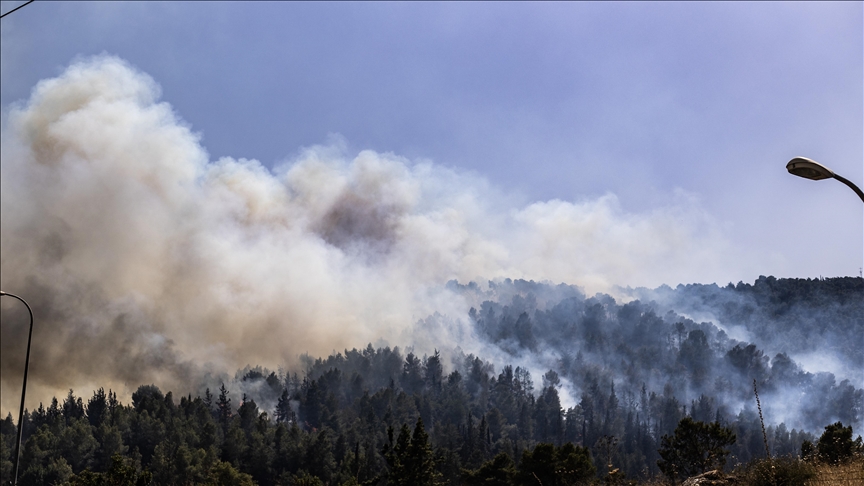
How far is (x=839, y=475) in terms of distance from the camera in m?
21.0

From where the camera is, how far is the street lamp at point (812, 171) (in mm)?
14422

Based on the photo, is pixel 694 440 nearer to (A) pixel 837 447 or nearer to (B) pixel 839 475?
(A) pixel 837 447

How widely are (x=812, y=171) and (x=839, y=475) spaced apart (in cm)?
1106

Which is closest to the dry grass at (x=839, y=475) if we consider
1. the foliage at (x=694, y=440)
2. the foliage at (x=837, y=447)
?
the foliage at (x=837, y=447)

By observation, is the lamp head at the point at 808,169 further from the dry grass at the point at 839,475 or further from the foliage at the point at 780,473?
the dry grass at the point at 839,475

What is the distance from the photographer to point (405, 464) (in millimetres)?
77438

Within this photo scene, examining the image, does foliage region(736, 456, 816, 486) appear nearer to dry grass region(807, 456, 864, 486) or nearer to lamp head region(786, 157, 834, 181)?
dry grass region(807, 456, 864, 486)

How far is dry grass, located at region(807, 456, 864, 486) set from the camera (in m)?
19.8

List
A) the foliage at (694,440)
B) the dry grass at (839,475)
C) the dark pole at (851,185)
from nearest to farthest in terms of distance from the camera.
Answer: the dark pole at (851,185)
the dry grass at (839,475)
the foliage at (694,440)

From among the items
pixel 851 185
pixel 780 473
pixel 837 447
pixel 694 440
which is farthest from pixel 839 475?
pixel 694 440

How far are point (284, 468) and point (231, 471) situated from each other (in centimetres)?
4277

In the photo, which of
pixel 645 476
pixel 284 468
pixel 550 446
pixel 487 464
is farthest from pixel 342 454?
pixel 645 476

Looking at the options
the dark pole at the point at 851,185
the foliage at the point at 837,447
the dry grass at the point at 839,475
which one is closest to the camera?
the dark pole at the point at 851,185

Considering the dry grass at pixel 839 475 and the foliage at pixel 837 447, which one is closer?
the dry grass at pixel 839 475
